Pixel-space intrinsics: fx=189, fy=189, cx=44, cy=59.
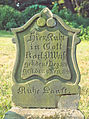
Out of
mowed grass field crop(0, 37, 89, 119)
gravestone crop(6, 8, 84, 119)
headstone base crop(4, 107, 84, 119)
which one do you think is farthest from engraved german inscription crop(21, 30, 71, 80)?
mowed grass field crop(0, 37, 89, 119)

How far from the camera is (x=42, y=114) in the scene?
267cm

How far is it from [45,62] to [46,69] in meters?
0.10

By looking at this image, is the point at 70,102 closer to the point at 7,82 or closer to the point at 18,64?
the point at 18,64

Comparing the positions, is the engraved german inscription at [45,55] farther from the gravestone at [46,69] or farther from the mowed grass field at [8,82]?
the mowed grass field at [8,82]

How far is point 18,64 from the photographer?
2.71 meters

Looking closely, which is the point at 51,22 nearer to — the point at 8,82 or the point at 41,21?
the point at 41,21

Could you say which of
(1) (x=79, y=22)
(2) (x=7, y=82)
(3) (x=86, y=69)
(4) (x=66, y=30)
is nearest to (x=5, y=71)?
(2) (x=7, y=82)

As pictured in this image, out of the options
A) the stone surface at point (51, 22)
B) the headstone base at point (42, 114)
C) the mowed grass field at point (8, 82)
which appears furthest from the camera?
the mowed grass field at point (8, 82)

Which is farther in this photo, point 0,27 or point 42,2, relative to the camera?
point 42,2

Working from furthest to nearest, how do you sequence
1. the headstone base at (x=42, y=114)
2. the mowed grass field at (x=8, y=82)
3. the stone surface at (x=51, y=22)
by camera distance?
the mowed grass field at (x=8, y=82) → the headstone base at (x=42, y=114) → the stone surface at (x=51, y=22)

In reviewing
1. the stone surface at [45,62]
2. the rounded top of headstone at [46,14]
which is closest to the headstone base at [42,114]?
the stone surface at [45,62]

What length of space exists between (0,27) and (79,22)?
22.6 ft

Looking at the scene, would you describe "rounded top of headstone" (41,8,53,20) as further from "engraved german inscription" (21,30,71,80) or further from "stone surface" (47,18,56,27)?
"engraved german inscription" (21,30,71,80)

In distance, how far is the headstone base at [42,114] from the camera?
2650 millimetres
